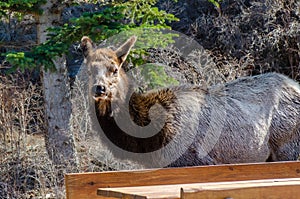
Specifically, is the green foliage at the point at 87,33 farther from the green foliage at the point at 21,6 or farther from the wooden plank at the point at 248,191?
the wooden plank at the point at 248,191

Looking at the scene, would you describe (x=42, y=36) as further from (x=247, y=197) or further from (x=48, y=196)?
(x=247, y=197)

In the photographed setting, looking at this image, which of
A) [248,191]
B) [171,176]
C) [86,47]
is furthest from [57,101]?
[248,191]

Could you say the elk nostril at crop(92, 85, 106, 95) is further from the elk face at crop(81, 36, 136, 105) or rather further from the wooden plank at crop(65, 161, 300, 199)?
the wooden plank at crop(65, 161, 300, 199)

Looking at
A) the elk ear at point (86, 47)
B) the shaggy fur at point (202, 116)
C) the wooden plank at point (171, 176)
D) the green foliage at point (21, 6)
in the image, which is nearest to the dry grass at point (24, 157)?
the green foliage at point (21, 6)

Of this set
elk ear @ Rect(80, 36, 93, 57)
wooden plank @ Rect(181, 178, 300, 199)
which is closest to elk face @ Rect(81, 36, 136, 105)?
elk ear @ Rect(80, 36, 93, 57)

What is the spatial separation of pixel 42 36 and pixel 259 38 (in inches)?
225

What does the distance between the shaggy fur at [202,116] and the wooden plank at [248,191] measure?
7.56ft

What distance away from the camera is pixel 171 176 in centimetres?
409

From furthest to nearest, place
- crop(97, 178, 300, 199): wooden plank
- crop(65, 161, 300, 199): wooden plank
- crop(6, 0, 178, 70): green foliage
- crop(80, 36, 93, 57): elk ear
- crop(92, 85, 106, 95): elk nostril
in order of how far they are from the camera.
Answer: crop(6, 0, 178, 70): green foliage, crop(80, 36, 93, 57): elk ear, crop(92, 85, 106, 95): elk nostril, crop(65, 161, 300, 199): wooden plank, crop(97, 178, 300, 199): wooden plank

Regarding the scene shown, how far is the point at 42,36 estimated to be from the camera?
299 inches

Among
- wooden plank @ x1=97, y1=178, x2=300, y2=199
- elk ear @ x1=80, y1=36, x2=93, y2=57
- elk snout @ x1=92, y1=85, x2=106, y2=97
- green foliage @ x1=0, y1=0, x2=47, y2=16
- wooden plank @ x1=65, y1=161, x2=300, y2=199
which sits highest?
green foliage @ x1=0, y1=0, x2=47, y2=16

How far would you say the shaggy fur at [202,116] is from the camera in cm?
535

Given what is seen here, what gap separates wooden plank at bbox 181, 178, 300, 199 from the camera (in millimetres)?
2826

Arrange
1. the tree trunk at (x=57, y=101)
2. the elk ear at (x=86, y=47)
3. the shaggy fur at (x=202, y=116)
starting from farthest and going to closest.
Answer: the tree trunk at (x=57, y=101)
the elk ear at (x=86, y=47)
the shaggy fur at (x=202, y=116)
